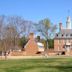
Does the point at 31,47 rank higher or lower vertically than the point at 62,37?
lower

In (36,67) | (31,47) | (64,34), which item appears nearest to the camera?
(36,67)

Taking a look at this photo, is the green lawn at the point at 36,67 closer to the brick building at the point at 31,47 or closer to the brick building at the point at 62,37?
the brick building at the point at 31,47

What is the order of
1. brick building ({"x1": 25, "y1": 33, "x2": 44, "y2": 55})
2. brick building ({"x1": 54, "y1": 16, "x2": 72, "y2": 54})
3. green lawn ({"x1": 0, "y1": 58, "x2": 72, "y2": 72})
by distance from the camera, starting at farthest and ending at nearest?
brick building ({"x1": 54, "y1": 16, "x2": 72, "y2": 54}), brick building ({"x1": 25, "y1": 33, "x2": 44, "y2": 55}), green lawn ({"x1": 0, "y1": 58, "x2": 72, "y2": 72})

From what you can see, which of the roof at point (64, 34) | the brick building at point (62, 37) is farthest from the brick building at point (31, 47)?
the roof at point (64, 34)

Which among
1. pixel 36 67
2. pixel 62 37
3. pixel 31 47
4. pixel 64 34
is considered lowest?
pixel 36 67

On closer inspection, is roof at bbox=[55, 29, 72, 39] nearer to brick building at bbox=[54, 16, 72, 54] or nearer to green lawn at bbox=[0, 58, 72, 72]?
brick building at bbox=[54, 16, 72, 54]

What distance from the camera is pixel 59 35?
116 m

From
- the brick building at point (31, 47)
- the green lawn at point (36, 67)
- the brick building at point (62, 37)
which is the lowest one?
the green lawn at point (36, 67)

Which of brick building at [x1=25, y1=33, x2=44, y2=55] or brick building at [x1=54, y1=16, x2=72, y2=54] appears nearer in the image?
brick building at [x1=25, y1=33, x2=44, y2=55]

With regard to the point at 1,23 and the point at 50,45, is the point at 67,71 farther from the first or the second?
the point at 50,45

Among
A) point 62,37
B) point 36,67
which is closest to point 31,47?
point 62,37

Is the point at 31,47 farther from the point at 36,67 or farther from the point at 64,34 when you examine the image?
the point at 36,67

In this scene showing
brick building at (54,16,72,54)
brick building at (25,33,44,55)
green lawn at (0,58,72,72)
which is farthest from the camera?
brick building at (54,16,72,54)

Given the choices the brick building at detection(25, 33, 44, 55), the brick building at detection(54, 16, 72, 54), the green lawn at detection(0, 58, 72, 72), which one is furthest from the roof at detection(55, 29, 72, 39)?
the green lawn at detection(0, 58, 72, 72)
